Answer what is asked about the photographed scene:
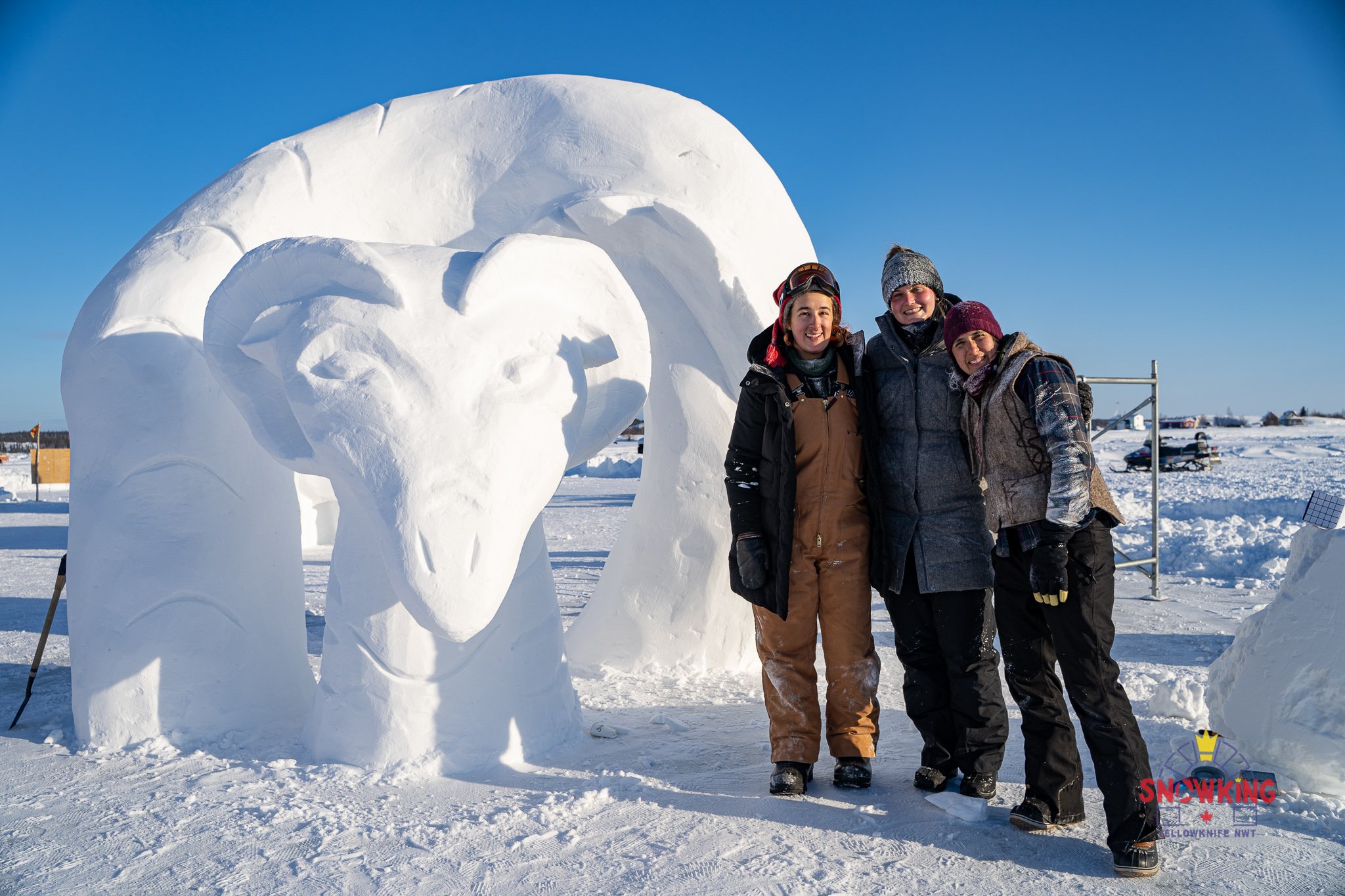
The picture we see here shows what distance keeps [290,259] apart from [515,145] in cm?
161

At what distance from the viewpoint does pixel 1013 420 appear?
2.60 meters

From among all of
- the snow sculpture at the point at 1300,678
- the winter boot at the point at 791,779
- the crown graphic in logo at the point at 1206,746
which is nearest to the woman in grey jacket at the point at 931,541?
the winter boot at the point at 791,779

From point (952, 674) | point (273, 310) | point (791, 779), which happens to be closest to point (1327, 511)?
point (952, 674)

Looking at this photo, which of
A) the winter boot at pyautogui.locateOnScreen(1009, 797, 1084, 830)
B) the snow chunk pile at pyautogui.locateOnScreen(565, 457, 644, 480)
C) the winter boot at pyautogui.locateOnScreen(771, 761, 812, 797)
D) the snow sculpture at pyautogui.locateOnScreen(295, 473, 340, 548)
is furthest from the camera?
the snow chunk pile at pyautogui.locateOnScreen(565, 457, 644, 480)

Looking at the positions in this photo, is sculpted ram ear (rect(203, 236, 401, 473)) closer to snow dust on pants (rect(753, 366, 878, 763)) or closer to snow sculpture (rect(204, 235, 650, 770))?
snow sculpture (rect(204, 235, 650, 770))

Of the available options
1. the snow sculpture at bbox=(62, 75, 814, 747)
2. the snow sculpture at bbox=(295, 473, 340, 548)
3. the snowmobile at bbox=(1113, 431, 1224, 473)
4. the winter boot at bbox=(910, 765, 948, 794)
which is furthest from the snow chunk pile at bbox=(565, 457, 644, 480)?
the winter boot at bbox=(910, 765, 948, 794)

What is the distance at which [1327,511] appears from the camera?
3.45 m

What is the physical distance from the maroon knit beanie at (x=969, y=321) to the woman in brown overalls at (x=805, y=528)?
0.43 metres

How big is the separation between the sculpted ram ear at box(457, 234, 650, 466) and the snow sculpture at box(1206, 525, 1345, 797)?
2.45 meters

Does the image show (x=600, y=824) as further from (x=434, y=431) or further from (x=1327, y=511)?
(x=1327, y=511)

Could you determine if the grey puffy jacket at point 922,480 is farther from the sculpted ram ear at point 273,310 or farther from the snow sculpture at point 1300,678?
the sculpted ram ear at point 273,310

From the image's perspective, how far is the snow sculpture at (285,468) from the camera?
11.3 ft

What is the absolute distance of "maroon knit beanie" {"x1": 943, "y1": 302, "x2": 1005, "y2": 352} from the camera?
2.68 m

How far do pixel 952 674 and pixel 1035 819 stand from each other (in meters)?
0.51
